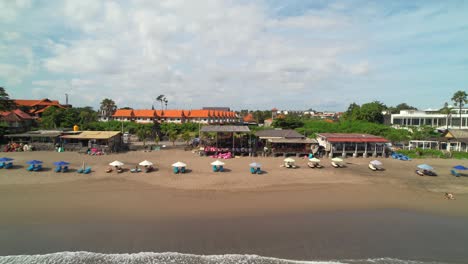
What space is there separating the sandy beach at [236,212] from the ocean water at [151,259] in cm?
43

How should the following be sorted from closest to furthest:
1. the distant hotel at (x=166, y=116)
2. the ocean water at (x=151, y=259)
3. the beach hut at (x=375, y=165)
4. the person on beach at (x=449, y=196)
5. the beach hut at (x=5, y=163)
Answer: the ocean water at (x=151, y=259) < the person on beach at (x=449, y=196) < the beach hut at (x=5, y=163) < the beach hut at (x=375, y=165) < the distant hotel at (x=166, y=116)

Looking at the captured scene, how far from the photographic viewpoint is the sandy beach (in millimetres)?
11695

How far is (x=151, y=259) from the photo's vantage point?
10.6m

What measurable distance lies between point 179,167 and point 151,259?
13349mm

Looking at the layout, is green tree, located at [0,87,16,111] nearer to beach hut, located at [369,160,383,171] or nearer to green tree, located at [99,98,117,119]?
green tree, located at [99,98,117,119]

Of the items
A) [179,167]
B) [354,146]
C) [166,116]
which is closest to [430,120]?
[354,146]

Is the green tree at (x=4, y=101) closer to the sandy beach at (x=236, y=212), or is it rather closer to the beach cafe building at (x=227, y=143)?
the sandy beach at (x=236, y=212)

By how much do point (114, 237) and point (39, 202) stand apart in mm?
8064

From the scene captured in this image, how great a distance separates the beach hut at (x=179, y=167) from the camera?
22.4 metres

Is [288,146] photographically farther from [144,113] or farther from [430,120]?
[144,113]

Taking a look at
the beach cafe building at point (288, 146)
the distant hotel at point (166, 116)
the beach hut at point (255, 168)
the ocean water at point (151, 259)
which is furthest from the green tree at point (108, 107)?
the ocean water at point (151, 259)

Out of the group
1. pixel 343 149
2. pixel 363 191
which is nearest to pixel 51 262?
pixel 363 191

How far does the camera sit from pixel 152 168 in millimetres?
23969

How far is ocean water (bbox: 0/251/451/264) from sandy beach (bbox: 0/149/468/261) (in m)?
0.43
